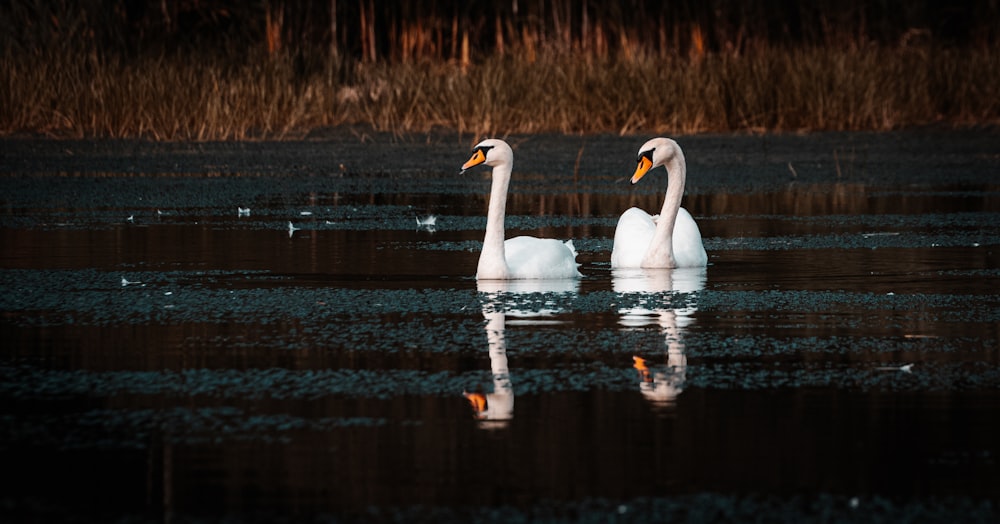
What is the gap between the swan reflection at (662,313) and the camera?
6105 mm

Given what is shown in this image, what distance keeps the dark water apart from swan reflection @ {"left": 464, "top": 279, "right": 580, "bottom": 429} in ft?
0.07

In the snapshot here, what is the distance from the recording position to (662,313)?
8.13m

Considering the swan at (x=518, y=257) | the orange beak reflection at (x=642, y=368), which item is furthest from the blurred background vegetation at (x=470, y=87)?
the orange beak reflection at (x=642, y=368)

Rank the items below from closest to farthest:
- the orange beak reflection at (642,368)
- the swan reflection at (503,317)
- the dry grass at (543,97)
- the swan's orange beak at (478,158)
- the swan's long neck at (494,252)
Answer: the swan reflection at (503,317) → the orange beak reflection at (642,368) → the swan's long neck at (494,252) → the swan's orange beak at (478,158) → the dry grass at (543,97)

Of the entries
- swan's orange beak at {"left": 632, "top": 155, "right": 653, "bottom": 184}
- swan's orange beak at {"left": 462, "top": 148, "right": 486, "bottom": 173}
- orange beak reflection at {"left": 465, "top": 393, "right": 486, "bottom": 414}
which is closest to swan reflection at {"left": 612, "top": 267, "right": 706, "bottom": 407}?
orange beak reflection at {"left": 465, "top": 393, "right": 486, "bottom": 414}

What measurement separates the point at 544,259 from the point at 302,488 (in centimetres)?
494

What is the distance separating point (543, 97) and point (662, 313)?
13991mm

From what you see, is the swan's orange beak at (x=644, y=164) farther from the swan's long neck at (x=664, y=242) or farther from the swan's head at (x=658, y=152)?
the swan's long neck at (x=664, y=242)

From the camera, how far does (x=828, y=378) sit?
6.27 metres

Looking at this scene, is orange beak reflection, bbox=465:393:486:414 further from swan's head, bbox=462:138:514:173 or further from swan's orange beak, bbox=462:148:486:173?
swan's head, bbox=462:138:514:173

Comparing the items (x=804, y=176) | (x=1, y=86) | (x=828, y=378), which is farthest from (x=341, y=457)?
(x=1, y=86)

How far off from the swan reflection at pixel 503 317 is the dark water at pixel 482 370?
0.02 m

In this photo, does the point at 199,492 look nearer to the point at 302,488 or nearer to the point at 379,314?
the point at 302,488

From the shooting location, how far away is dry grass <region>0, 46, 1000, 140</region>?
21.2 metres
